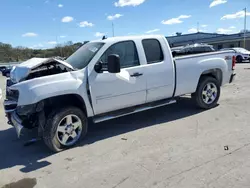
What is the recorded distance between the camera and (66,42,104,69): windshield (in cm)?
532

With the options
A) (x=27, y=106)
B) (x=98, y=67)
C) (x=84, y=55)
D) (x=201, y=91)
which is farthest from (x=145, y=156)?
(x=201, y=91)

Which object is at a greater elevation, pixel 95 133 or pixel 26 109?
pixel 26 109

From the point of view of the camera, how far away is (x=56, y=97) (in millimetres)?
4883

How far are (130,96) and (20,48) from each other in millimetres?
55717

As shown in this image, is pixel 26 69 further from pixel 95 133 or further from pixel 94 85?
pixel 95 133

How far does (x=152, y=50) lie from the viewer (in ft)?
19.6

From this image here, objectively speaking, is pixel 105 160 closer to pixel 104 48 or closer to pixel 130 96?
pixel 130 96

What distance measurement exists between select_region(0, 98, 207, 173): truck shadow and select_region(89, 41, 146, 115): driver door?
0.61m

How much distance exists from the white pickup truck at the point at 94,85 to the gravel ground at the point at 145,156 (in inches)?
18.6

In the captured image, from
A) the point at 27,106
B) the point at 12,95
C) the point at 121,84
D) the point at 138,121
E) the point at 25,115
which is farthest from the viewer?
the point at 138,121

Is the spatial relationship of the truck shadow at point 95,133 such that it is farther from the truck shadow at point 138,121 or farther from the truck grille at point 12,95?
the truck grille at point 12,95

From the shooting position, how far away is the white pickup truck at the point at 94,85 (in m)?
4.69

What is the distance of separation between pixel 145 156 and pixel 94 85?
5.55ft

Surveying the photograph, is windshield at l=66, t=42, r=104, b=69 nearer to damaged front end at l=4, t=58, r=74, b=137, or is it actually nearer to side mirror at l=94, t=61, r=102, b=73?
side mirror at l=94, t=61, r=102, b=73
